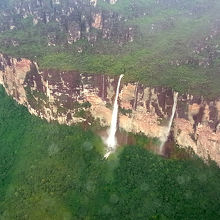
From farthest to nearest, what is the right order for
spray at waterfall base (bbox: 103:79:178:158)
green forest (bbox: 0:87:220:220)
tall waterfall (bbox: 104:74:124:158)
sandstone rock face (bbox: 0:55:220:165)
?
tall waterfall (bbox: 104:74:124:158)
spray at waterfall base (bbox: 103:79:178:158)
sandstone rock face (bbox: 0:55:220:165)
green forest (bbox: 0:87:220:220)

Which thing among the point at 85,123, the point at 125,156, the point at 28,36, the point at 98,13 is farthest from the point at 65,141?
the point at 98,13

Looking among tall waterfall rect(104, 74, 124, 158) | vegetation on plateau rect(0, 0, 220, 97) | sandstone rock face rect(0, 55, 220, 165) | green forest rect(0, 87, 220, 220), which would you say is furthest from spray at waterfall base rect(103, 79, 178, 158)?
vegetation on plateau rect(0, 0, 220, 97)

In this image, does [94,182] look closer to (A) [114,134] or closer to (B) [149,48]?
(A) [114,134]

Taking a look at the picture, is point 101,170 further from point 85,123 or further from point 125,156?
point 85,123

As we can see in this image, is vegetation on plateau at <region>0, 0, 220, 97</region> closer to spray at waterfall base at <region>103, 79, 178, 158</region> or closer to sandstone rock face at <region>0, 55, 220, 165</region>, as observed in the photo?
sandstone rock face at <region>0, 55, 220, 165</region>

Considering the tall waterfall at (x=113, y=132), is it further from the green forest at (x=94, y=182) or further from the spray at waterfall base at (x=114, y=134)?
the green forest at (x=94, y=182)
